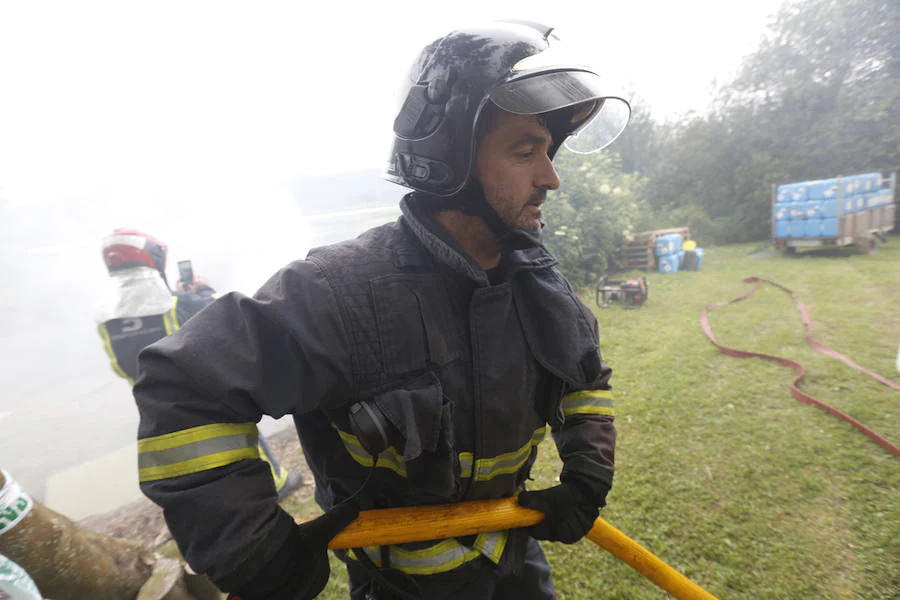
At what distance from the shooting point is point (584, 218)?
10297 mm

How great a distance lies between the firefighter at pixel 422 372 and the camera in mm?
953

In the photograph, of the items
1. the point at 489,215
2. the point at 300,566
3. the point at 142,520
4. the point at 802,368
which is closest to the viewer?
the point at 300,566

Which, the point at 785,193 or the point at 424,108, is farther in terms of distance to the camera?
the point at 785,193

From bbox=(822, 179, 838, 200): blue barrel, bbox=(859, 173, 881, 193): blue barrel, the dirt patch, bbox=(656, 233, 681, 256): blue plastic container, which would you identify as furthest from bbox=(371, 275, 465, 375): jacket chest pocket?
bbox=(859, 173, 881, 193): blue barrel

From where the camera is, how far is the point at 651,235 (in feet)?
37.3

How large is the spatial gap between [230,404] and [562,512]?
121cm

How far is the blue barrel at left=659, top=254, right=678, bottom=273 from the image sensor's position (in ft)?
36.0

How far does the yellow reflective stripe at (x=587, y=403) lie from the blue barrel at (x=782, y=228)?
1363 cm

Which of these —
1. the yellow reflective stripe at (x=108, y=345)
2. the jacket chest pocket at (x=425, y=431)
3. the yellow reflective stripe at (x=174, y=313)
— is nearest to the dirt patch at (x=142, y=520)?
the yellow reflective stripe at (x=108, y=345)

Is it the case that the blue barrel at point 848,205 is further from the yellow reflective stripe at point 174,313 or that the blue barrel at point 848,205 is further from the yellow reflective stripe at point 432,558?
the yellow reflective stripe at point 174,313

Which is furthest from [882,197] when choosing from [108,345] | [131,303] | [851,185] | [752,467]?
[108,345]

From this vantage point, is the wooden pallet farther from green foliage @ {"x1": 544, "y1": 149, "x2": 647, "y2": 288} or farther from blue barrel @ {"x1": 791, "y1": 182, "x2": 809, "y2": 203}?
blue barrel @ {"x1": 791, "y1": 182, "x2": 809, "y2": 203}

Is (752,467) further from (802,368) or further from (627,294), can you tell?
(627,294)

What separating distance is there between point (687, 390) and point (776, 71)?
18759 mm
